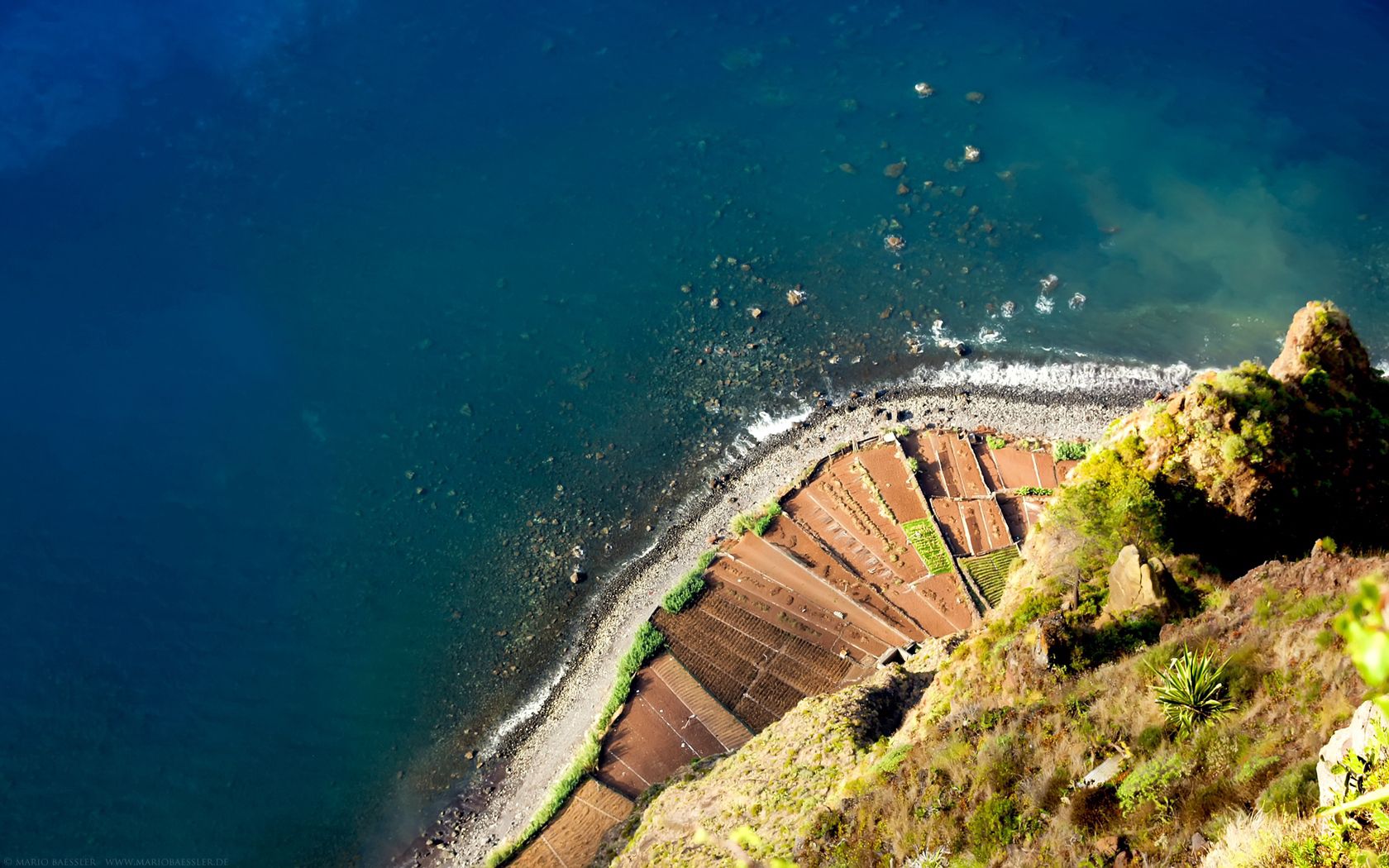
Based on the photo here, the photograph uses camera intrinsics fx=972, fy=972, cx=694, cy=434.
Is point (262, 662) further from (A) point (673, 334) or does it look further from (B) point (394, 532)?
(A) point (673, 334)

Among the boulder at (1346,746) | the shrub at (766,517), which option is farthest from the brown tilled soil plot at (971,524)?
the boulder at (1346,746)

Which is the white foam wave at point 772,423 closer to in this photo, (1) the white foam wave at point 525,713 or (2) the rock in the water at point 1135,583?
(1) the white foam wave at point 525,713

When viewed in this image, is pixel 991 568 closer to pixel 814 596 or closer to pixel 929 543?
pixel 929 543

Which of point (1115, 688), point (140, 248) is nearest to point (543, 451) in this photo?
point (140, 248)

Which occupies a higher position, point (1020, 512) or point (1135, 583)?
point (1020, 512)

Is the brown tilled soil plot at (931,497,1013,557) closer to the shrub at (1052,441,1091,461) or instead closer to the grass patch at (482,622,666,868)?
the shrub at (1052,441,1091,461)

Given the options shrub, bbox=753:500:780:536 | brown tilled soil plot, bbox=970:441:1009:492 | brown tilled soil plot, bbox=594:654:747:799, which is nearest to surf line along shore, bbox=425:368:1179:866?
shrub, bbox=753:500:780:536

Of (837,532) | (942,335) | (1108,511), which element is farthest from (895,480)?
(1108,511)
